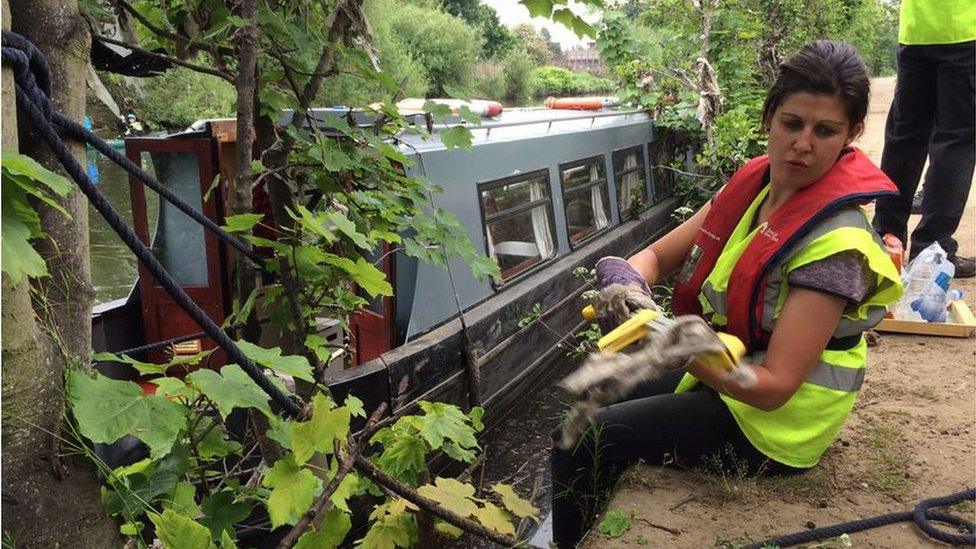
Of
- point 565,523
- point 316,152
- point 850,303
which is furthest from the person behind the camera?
point 565,523

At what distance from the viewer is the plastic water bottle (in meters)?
3.31

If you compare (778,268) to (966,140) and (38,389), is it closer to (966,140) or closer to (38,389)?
(38,389)

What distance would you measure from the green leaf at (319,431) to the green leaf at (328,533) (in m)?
0.24

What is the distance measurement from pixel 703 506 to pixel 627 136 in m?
6.70

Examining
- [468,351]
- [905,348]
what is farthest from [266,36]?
[468,351]

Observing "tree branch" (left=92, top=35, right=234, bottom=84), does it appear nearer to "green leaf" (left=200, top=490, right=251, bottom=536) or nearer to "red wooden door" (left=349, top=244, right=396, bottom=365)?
"green leaf" (left=200, top=490, right=251, bottom=536)

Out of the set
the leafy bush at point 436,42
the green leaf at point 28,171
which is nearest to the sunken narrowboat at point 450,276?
the green leaf at point 28,171

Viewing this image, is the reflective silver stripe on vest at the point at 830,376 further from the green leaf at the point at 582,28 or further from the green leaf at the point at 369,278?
the green leaf at the point at 582,28

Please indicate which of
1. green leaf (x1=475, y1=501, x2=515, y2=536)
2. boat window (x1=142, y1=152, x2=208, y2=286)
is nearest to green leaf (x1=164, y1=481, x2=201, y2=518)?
green leaf (x1=475, y1=501, x2=515, y2=536)

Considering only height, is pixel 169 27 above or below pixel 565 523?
above

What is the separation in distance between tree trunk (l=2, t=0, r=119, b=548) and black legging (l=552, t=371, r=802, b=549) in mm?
1299

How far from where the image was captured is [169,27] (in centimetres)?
205

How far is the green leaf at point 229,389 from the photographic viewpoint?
121 cm

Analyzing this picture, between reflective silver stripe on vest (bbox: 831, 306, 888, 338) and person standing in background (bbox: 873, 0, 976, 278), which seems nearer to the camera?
reflective silver stripe on vest (bbox: 831, 306, 888, 338)
